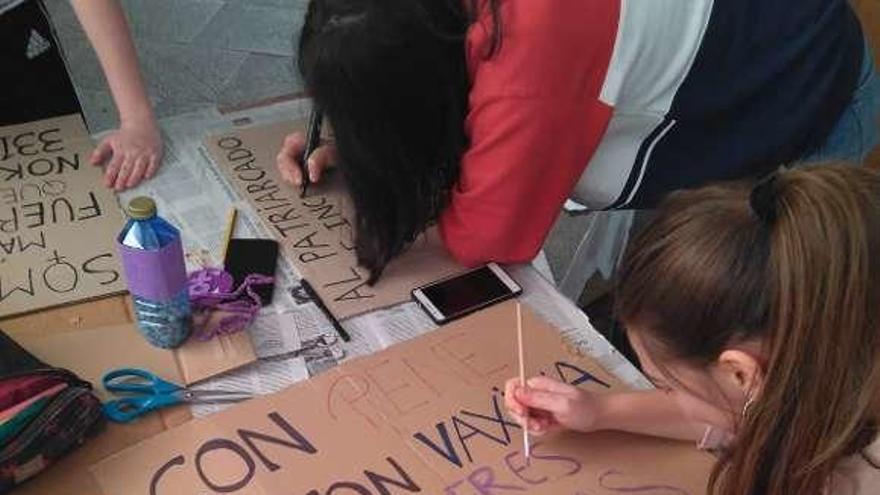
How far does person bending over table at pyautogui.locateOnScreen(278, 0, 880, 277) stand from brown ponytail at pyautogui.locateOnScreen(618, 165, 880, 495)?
262 mm

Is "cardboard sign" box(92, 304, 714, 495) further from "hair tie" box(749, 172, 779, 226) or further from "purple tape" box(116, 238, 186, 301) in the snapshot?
"hair tie" box(749, 172, 779, 226)

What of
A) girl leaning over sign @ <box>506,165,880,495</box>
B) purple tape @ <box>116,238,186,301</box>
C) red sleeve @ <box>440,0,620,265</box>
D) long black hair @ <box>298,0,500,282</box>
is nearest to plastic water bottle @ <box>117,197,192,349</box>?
purple tape @ <box>116,238,186,301</box>

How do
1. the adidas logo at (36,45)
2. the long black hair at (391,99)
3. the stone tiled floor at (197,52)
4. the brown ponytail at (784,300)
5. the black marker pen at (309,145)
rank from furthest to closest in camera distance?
the stone tiled floor at (197,52) < the adidas logo at (36,45) < the black marker pen at (309,145) < the long black hair at (391,99) < the brown ponytail at (784,300)

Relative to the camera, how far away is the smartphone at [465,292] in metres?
1.01

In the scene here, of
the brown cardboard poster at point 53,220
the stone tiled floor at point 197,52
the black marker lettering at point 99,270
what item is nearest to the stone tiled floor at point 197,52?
the stone tiled floor at point 197,52

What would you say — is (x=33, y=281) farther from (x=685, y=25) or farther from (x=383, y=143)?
(x=685, y=25)

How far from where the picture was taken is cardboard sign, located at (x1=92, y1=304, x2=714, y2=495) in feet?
2.64

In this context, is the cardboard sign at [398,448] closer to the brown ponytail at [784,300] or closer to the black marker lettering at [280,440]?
the black marker lettering at [280,440]

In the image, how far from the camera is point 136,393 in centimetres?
89

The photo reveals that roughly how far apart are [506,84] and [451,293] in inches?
9.6

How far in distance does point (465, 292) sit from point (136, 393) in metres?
0.37

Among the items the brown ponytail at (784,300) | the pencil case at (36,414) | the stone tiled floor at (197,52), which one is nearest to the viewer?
the brown ponytail at (784,300)

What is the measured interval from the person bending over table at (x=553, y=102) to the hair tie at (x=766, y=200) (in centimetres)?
30

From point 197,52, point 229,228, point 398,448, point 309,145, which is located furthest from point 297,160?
point 197,52
